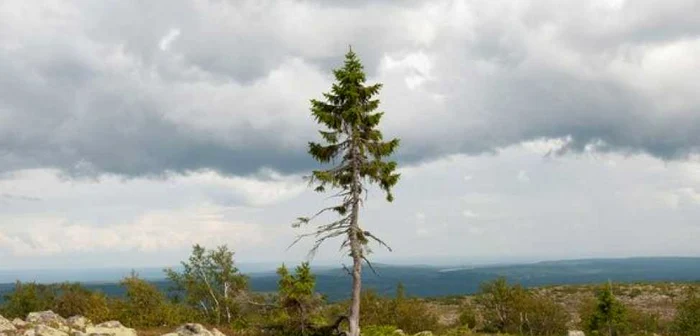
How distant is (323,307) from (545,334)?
4900 cm

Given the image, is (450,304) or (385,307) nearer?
(385,307)

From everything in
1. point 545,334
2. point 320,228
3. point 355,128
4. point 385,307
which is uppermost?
point 355,128

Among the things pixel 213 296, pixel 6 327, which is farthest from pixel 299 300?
pixel 213 296

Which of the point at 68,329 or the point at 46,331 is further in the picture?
the point at 68,329

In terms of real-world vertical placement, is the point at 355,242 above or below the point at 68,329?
above

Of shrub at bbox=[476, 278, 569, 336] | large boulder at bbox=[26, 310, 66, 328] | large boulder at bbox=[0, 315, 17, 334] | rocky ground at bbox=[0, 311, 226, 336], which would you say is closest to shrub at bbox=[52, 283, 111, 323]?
large boulder at bbox=[26, 310, 66, 328]

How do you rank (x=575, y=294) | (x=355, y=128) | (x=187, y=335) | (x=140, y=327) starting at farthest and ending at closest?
(x=575, y=294) → (x=140, y=327) → (x=187, y=335) → (x=355, y=128)

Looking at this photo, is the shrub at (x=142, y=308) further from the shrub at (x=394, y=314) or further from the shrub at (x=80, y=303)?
the shrub at (x=394, y=314)

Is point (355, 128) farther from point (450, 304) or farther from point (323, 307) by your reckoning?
point (450, 304)

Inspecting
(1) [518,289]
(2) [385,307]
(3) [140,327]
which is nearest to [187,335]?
(3) [140,327]

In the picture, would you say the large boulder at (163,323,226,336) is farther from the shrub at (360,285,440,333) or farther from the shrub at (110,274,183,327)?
the shrub at (360,285,440,333)

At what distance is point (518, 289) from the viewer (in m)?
74.9

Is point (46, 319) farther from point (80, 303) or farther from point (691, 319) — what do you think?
point (691, 319)

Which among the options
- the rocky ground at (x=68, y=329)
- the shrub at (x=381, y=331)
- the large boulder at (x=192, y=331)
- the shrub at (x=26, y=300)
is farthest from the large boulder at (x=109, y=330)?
the shrub at (x=26, y=300)
